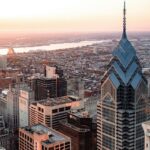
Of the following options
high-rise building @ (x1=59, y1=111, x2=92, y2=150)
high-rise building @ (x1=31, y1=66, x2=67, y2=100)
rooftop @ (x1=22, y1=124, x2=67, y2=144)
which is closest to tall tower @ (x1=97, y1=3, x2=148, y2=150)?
rooftop @ (x1=22, y1=124, x2=67, y2=144)

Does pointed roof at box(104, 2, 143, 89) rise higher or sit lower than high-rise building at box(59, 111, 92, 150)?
higher

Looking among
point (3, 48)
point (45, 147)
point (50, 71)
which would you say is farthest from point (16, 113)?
point (3, 48)

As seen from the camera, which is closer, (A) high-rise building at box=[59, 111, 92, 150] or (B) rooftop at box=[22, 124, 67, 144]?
(B) rooftop at box=[22, 124, 67, 144]

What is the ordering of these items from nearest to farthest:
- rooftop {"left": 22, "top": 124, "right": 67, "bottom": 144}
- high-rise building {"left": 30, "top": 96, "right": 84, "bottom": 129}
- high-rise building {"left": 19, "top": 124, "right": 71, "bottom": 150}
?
high-rise building {"left": 19, "top": 124, "right": 71, "bottom": 150} < rooftop {"left": 22, "top": 124, "right": 67, "bottom": 144} < high-rise building {"left": 30, "top": 96, "right": 84, "bottom": 129}

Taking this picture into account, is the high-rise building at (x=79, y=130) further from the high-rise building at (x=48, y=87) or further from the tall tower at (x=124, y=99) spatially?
the high-rise building at (x=48, y=87)

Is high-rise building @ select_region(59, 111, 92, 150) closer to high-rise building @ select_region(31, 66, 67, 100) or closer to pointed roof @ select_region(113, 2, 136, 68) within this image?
pointed roof @ select_region(113, 2, 136, 68)

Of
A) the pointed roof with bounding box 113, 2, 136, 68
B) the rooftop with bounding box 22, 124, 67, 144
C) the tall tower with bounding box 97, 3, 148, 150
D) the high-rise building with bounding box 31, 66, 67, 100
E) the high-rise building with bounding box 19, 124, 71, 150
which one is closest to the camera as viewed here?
the tall tower with bounding box 97, 3, 148, 150
